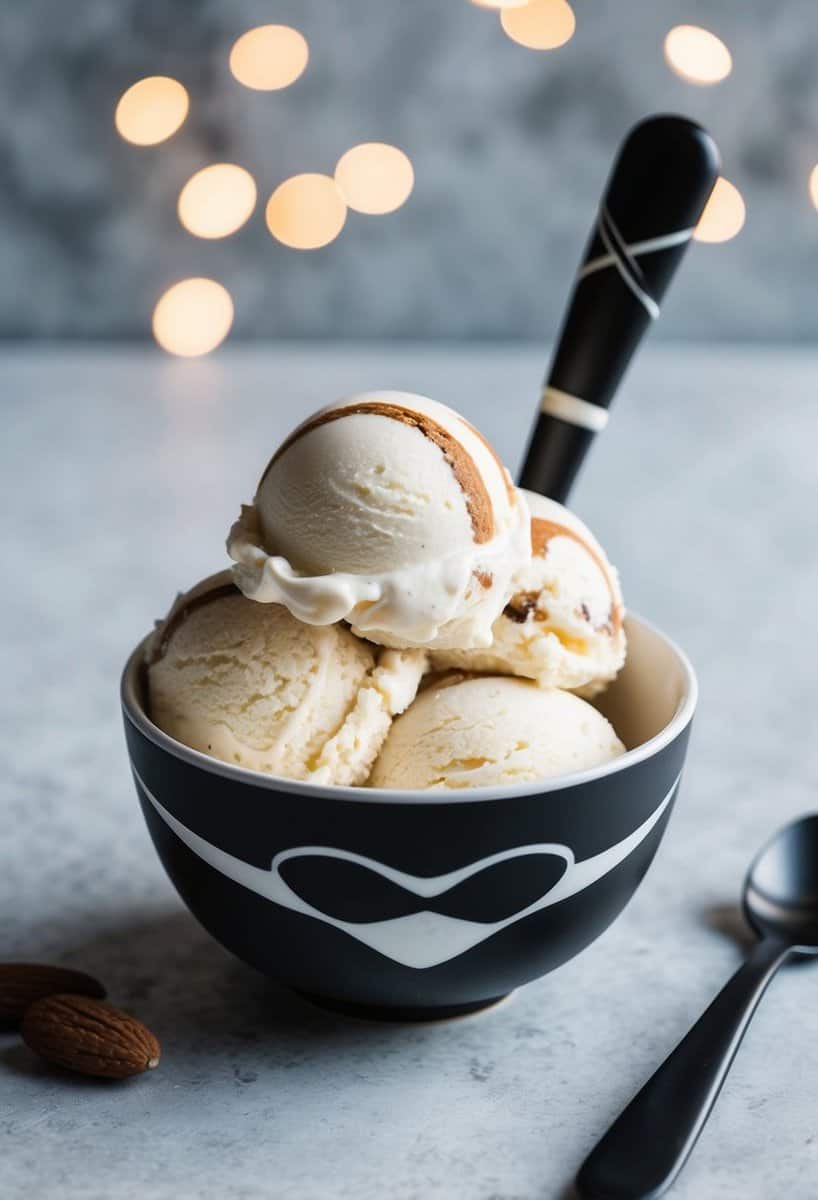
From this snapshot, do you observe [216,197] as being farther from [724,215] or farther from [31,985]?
[31,985]

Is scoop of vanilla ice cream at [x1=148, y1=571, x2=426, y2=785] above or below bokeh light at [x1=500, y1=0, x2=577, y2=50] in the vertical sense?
below

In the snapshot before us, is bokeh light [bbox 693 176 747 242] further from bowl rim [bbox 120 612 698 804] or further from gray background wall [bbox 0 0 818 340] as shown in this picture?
bowl rim [bbox 120 612 698 804]

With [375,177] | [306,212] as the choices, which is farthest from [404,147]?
[306,212]

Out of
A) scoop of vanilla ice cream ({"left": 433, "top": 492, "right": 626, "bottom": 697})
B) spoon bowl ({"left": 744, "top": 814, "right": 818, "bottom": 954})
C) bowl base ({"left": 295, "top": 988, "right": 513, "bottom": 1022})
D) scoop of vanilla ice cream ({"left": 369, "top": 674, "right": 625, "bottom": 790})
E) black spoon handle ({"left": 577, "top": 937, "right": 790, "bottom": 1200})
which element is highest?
scoop of vanilla ice cream ({"left": 433, "top": 492, "right": 626, "bottom": 697})

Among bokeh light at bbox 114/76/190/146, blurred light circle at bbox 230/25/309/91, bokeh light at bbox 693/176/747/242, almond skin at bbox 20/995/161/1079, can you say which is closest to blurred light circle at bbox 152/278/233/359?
bokeh light at bbox 114/76/190/146

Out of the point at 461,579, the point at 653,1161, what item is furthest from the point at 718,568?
the point at 653,1161
